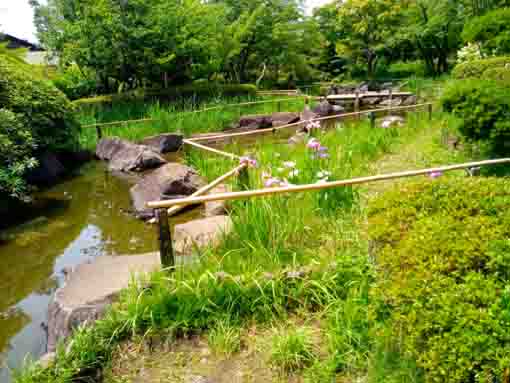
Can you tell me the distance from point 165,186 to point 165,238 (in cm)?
324

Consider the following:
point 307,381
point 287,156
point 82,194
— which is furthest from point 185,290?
point 82,194

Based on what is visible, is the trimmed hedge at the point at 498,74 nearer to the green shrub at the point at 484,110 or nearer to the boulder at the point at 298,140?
the green shrub at the point at 484,110

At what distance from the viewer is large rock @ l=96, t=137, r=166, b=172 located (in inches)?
A: 332

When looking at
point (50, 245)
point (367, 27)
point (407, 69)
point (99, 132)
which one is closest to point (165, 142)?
point (99, 132)

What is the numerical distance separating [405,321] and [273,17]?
896 inches

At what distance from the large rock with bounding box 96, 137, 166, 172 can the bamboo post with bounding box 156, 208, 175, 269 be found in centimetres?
582

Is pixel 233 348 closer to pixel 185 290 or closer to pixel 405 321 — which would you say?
pixel 185 290

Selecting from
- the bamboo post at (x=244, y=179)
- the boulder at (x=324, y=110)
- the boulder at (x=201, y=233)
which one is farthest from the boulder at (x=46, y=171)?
the boulder at (x=324, y=110)

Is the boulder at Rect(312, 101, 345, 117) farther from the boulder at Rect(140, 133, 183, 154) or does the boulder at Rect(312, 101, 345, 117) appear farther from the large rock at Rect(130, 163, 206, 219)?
the large rock at Rect(130, 163, 206, 219)

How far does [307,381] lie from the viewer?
6.93 feet

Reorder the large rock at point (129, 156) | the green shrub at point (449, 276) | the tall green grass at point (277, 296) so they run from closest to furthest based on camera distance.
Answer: the green shrub at point (449, 276) < the tall green grass at point (277, 296) < the large rock at point (129, 156)

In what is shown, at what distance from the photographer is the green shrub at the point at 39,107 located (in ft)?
24.3

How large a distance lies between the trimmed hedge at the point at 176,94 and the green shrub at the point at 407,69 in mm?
14471

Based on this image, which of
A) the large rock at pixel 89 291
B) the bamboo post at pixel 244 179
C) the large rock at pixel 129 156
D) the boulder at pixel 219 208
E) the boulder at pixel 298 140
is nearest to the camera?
the large rock at pixel 89 291
